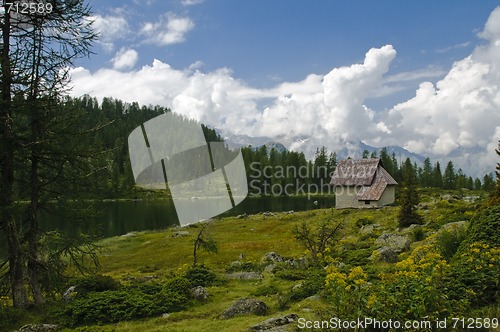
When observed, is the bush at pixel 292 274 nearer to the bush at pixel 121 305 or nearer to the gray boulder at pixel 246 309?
the bush at pixel 121 305

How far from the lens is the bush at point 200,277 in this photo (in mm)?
19436

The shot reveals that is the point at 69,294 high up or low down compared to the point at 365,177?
down

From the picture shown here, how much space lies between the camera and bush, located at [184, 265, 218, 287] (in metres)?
19.4

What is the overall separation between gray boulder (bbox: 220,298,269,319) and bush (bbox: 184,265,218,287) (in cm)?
629

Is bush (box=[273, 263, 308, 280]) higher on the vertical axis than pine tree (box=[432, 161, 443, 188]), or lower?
lower

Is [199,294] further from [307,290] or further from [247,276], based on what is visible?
[247,276]

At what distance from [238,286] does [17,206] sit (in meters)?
10.7

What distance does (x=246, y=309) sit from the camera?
13102mm

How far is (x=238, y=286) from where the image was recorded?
63.1ft

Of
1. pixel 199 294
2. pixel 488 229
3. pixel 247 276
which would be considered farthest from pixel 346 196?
pixel 488 229

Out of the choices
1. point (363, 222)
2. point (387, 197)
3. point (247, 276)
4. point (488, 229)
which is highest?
A: point (488, 229)

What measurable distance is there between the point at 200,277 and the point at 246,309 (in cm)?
744

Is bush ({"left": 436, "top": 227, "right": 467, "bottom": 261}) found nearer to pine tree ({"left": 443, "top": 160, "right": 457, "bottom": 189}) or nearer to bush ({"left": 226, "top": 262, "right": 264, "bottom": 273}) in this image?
bush ({"left": 226, "top": 262, "right": 264, "bottom": 273})

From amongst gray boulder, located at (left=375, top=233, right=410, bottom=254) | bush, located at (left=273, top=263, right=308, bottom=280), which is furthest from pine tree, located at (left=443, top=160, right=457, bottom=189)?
bush, located at (left=273, top=263, right=308, bottom=280)
